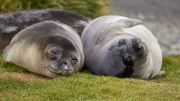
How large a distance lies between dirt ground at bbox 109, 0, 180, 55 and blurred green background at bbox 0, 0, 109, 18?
1950mm

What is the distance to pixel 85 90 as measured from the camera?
3.65 meters

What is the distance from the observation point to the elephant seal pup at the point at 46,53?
4.22 metres

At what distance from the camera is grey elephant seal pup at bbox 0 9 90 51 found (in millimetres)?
6604

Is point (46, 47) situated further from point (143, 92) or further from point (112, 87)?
point (143, 92)

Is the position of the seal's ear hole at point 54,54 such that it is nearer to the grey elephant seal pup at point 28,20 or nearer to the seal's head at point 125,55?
the seal's head at point 125,55

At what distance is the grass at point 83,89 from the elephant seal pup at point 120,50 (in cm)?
40

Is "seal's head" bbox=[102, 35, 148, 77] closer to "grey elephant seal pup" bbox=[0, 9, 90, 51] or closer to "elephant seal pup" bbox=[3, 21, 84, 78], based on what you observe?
"elephant seal pup" bbox=[3, 21, 84, 78]

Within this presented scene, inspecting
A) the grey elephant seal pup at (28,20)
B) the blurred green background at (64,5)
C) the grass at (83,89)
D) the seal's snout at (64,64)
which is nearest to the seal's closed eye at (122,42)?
the grass at (83,89)

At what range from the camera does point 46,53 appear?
4254mm

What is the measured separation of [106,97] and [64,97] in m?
0.54

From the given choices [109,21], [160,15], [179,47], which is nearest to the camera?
[109,21]

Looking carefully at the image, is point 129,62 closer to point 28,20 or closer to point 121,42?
point 121,42

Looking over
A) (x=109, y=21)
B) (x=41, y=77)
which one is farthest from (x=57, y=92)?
(x=109, y=21)

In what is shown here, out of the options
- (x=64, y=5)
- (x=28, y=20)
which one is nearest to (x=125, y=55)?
(x=28, y=20)
